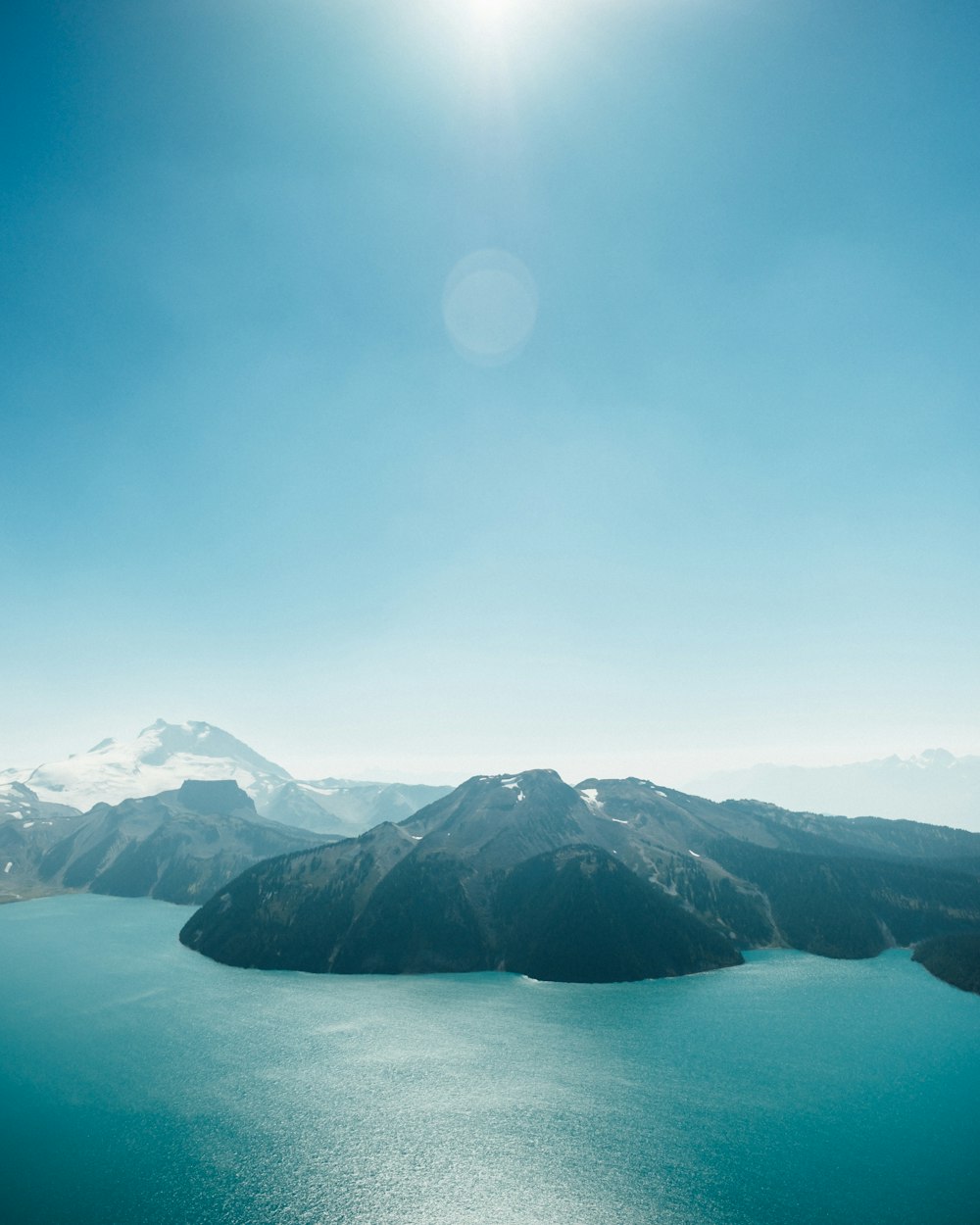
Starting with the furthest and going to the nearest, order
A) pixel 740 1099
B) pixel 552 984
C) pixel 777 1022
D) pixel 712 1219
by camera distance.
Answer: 1. pixel 552 984
2. pixel 777 1022
3. pixel 740 1099
4. pixel 712 1219

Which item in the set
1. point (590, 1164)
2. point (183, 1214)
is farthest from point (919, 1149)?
point (183, 1214)

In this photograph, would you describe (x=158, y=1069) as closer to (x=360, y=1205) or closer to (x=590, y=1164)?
(x=360, y=1205)

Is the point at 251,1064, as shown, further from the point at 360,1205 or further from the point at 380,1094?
the point at 360,1205

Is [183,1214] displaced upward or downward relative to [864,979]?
Answer: downward

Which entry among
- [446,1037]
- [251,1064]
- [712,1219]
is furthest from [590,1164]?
[251,1064]

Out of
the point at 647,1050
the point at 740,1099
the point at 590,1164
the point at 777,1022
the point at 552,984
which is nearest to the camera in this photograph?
the point at 590,1164

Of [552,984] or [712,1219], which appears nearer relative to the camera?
[712,1219]
